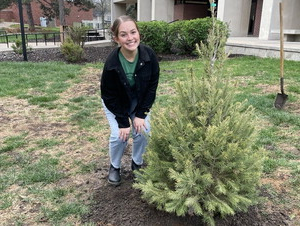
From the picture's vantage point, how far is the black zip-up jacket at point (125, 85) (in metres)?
2.51

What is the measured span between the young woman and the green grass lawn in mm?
554

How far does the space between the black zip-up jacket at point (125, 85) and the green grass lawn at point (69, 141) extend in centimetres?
55

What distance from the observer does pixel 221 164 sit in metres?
1.89

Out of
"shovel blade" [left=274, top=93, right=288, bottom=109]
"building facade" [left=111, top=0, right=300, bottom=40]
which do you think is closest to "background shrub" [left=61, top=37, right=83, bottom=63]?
"building facade" [left=111, top=0, right=300, bottom=40]

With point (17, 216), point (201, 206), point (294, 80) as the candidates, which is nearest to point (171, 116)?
point (201, 206)

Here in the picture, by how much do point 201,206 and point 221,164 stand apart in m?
0.34

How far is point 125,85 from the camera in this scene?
8.27 feet

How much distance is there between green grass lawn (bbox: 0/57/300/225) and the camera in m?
2.63

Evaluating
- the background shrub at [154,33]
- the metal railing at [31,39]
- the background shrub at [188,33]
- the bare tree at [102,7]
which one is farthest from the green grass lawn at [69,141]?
the bare tree at [102,7]

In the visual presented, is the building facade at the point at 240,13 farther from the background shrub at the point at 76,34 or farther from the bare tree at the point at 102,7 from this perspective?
the bare tree at the point at 102,7

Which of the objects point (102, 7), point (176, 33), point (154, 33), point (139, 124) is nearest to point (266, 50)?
point (176, 33)

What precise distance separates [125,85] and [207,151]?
99cm

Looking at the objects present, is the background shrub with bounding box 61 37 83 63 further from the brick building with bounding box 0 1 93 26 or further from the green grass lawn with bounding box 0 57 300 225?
the brick building with bounding box 0 1 93 26

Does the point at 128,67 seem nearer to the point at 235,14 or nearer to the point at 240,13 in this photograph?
the point at 235,14
